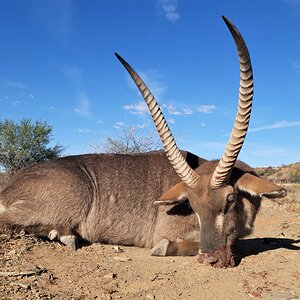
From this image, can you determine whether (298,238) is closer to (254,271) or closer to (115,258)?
(254,271)

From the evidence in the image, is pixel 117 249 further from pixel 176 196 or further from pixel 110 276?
pixel 110 276

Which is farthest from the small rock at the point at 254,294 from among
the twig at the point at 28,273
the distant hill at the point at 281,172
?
the distant hill at the point at 281,172

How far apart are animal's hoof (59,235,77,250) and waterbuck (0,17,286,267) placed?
1cm

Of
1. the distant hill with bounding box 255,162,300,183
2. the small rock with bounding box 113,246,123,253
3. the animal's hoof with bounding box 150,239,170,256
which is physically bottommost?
the small rock with bounding box 113,246,123,253

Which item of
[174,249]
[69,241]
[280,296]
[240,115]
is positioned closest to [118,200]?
[69,241]

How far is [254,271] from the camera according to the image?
13.9ft

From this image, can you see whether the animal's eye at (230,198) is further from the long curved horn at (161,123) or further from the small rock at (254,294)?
the small rock at (254,294)

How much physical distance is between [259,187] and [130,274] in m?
1.86

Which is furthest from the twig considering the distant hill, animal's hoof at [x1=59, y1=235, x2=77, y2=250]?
the distant hill

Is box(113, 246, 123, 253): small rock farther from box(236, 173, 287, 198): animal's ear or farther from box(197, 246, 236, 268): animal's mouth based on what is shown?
box(236, 173, 287, 198): animal's ear

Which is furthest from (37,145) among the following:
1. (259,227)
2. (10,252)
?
(10,252)

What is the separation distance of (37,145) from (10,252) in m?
18.1

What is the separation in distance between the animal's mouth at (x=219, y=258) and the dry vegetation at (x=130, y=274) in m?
0.07

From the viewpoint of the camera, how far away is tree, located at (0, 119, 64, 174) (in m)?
21.1
